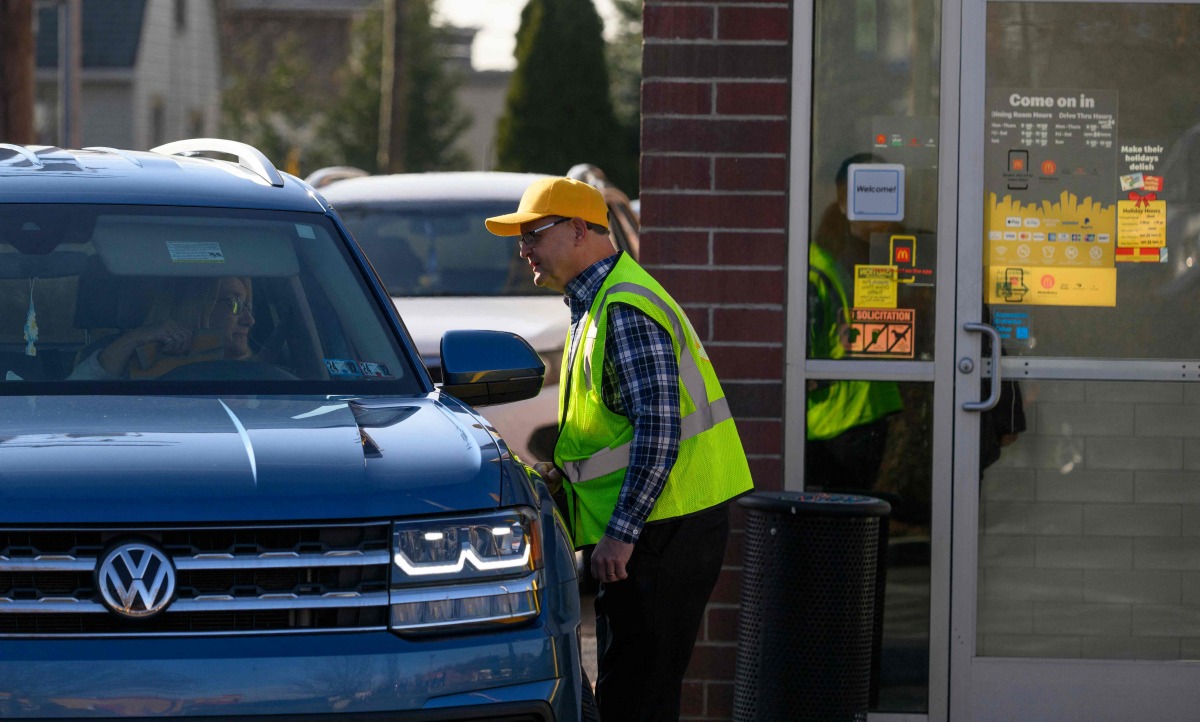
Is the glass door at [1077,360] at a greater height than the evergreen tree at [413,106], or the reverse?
the evergreen tree at [413,106]

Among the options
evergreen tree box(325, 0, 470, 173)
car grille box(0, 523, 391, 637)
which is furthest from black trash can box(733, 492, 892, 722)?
evergreen tree box(325, 0, 470, 173)

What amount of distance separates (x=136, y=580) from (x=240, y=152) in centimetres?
231

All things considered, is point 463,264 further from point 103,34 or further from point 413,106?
point 413,106

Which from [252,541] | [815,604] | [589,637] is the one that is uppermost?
[252,541]

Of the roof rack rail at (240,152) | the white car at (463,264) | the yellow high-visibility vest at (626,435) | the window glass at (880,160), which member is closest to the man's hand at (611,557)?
the yellow high-visibility vest at (626,435)

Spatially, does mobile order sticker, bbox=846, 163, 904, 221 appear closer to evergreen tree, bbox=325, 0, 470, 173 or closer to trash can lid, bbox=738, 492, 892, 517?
trash can lid, bbox=738, 492, 892, 517

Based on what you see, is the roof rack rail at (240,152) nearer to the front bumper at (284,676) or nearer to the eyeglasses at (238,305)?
the eyeglasses at (238,305)

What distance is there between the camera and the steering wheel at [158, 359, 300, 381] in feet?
13.2

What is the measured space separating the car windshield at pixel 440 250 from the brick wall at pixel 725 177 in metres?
2.87

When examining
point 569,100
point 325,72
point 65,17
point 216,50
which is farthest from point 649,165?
point 325,72

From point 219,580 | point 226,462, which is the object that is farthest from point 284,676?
point 226,462

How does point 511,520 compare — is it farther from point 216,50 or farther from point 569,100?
point 216,50

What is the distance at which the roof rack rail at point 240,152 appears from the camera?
15.8ft

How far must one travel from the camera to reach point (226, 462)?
3258 millimetres
